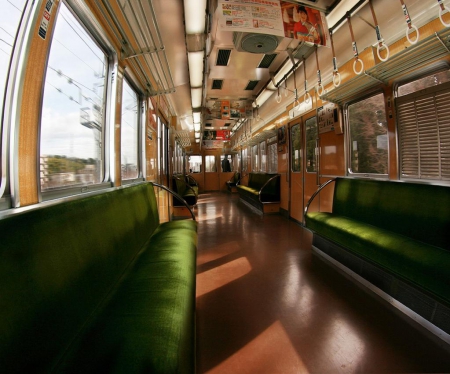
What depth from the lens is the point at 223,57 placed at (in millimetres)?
4516

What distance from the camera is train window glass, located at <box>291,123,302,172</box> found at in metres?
5.58

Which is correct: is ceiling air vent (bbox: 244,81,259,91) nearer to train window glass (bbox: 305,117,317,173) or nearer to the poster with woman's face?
train window glass (bbox: 305,117,317,173)

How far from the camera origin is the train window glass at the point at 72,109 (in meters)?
1.51

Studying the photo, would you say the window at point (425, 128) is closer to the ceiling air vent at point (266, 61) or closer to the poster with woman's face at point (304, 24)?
the poster with woman's face at point (304, 24)

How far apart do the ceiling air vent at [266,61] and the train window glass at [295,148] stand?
1.50 meters

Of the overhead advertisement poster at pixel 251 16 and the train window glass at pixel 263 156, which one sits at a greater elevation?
the overhead advertisement poster at pixel 251 16

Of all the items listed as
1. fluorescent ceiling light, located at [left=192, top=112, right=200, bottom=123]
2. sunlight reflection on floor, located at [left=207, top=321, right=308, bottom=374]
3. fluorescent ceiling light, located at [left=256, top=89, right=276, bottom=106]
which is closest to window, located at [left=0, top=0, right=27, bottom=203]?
sunlight reflection on floor, located at [left=207, top=321, right=308, bottom=374]

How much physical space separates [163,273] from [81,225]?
59 cm

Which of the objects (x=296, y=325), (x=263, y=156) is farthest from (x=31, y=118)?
(x=263, y=156)

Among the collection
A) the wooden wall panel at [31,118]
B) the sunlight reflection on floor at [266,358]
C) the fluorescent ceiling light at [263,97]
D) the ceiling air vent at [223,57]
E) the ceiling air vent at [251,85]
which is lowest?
the sunlight reflection on floor at [266,358]

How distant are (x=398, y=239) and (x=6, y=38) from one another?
126 inches

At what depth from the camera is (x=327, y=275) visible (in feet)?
8.93

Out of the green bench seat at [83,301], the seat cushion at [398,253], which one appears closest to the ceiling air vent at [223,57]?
the seat cushion at [398,253]

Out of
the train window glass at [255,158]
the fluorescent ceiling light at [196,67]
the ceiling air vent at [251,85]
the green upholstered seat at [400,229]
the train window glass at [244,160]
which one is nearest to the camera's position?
the green upholstered seat at [400,229]
